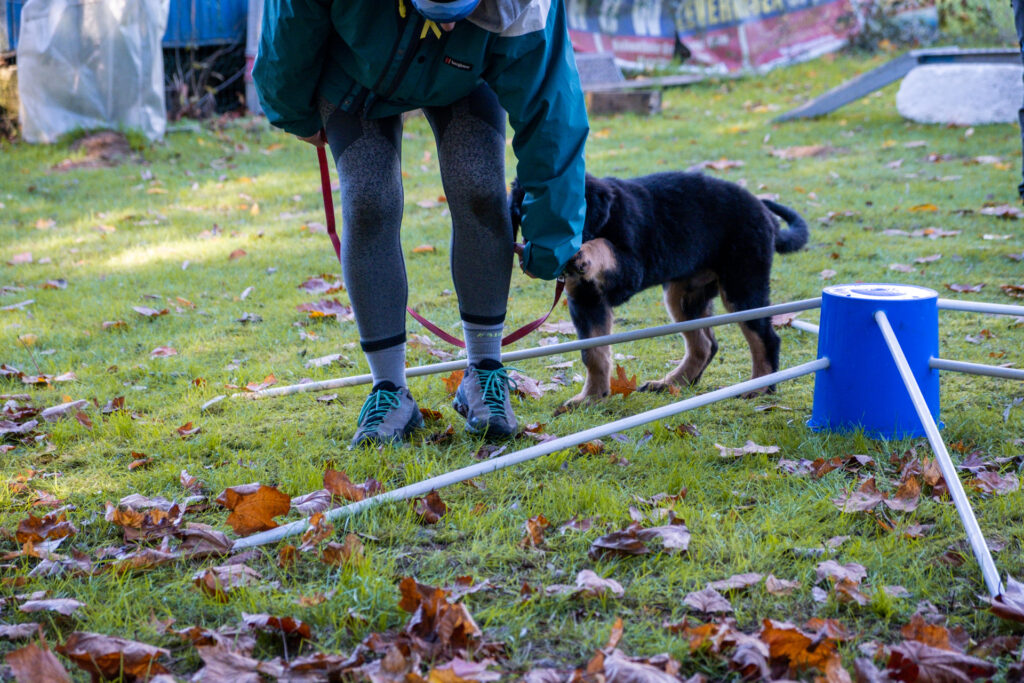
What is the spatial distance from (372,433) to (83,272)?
363cm

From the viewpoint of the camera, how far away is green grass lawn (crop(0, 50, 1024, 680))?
1.87 meters

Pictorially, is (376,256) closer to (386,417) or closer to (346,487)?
(386,417)

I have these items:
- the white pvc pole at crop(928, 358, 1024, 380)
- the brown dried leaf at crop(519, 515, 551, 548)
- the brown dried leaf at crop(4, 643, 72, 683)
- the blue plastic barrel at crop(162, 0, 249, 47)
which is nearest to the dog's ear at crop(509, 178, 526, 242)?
the brown dried leaf at crop(519, 515, 551, 548)

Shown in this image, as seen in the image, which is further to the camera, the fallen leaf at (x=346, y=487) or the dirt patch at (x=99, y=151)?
the dirt patch at (x=99, y=151)

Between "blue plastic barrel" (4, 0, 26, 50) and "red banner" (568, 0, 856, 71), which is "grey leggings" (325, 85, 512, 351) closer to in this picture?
"blue plastic barrel" (4, 0, 26, 50)

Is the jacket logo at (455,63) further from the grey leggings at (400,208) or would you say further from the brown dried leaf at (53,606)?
the brown dried leaf at (53,606)

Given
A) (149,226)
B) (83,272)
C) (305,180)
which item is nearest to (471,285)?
(83,272)

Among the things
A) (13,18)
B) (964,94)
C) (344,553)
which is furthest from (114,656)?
(964,94)

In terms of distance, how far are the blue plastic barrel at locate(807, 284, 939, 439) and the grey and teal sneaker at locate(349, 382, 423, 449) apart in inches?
53.3

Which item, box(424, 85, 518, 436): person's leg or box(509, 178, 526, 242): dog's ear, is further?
box(509, 178, 526, 242): dog's ear

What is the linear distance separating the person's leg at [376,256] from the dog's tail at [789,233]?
1723 mm

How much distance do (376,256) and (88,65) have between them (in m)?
7.45

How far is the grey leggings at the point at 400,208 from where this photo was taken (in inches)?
104

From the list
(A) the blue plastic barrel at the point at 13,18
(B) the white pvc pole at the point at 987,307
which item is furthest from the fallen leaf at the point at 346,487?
(A) the blue plastic barrel at the point at 13,18
